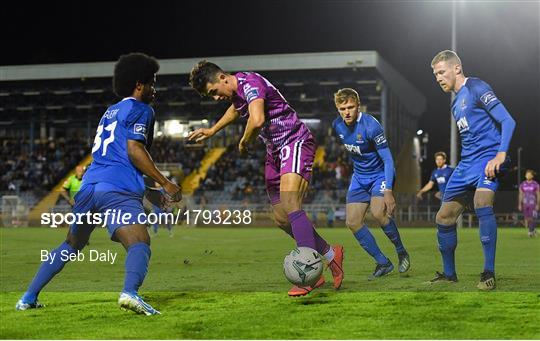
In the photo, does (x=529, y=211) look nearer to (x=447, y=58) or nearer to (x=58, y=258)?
(x=447, y=58)

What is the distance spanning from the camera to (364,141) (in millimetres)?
8719

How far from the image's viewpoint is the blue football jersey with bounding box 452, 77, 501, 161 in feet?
24.0

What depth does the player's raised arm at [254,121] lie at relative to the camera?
6.26m

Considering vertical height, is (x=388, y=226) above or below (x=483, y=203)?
below

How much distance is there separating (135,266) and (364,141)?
153 inches

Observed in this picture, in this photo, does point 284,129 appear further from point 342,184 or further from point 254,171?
point 254,171

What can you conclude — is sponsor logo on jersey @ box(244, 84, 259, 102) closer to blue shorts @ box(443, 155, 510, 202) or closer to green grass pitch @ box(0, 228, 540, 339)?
green grass pitch @ box(0, 228, 540, 339)

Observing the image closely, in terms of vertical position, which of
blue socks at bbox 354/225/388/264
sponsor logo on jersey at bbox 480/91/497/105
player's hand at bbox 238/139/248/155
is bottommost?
blue socks at bbox 354/225/388/264

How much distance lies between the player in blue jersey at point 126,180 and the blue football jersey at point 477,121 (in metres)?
3.13

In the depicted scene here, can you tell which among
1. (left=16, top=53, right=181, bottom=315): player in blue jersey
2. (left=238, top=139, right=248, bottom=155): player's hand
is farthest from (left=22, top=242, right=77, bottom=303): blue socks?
(left=238, top=139, right=248, bottom=155): player's hand

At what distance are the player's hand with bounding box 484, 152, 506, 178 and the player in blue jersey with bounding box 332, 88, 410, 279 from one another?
159 cm

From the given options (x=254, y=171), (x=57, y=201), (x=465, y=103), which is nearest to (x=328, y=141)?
(x=254, y=171)

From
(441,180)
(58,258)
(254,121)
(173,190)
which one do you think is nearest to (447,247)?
(254,121)

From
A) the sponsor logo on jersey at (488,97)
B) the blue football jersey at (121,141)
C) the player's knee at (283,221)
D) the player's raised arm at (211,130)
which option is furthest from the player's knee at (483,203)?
the blue football jersey at (121,141)
